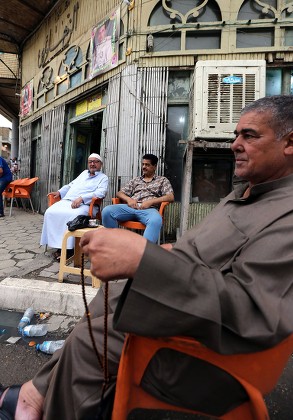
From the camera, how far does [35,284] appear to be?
8.53ft

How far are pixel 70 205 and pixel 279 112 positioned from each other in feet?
10.2

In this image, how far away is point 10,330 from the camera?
7.07 feet

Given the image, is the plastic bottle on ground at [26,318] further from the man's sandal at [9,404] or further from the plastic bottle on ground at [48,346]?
→ the man's sandal at [9,404]

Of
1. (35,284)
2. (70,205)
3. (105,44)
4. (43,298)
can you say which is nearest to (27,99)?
(105,44)

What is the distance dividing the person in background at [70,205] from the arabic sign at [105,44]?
8.94 ft

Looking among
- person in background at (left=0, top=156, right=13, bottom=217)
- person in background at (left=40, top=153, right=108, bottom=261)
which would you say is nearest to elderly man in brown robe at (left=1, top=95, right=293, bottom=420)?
person in background at (left=40, top=153, right=108, bottom=261)

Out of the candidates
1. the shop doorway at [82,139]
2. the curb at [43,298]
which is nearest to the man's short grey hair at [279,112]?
the curb at [43,298]

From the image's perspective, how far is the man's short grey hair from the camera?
1194 millimetres

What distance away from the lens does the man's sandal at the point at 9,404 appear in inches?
42.3

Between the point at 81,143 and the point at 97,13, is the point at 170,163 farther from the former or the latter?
the point at 97,13

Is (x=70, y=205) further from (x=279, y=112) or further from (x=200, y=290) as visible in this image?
(x=200, y=290)

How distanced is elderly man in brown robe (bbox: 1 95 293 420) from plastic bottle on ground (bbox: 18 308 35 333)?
1.13 meters

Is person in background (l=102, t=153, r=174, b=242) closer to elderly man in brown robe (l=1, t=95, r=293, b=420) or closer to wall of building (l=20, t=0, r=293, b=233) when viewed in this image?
wall of building (l=20, t=0, r=293, b=233)

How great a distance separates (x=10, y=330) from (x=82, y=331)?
4.90 ft
